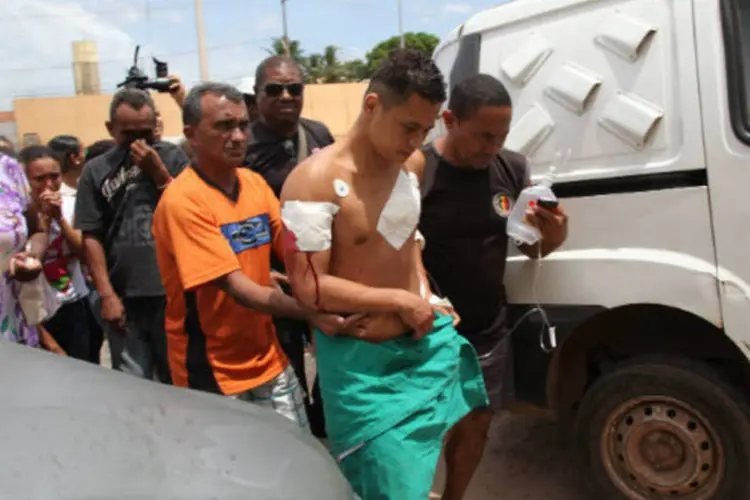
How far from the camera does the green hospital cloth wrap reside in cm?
208

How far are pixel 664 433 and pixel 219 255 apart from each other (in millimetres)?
1864

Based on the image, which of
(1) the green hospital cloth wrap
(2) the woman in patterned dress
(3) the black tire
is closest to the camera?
(1) the green hospital cloth wrap

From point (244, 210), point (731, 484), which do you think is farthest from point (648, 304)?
point (244, 210)

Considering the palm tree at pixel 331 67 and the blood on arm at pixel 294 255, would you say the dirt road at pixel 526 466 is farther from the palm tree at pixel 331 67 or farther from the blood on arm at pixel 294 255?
the palm tree at pixel 331 67

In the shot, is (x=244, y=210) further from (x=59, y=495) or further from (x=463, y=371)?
(x=59, y=495)

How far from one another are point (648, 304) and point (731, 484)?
0.73 m

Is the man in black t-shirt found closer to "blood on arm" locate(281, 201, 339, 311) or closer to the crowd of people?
the crowd of people

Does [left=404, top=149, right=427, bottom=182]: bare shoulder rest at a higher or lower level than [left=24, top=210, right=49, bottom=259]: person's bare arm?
higher

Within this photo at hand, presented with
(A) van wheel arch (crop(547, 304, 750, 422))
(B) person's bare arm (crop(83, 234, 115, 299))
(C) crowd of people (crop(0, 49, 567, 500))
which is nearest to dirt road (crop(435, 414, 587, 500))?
(A) van wheel arch (crop(547, 304, 750, 422))

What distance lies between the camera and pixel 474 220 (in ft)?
8.77

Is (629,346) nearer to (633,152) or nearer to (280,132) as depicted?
(633,152)

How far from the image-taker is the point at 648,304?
2.76 metres

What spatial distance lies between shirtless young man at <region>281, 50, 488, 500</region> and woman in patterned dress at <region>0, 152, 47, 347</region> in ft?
4.82

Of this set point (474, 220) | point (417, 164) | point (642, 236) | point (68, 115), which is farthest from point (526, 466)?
point (68, 115)
